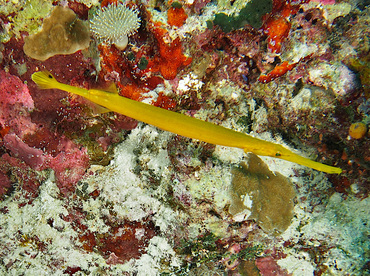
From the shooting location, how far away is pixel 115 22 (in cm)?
300

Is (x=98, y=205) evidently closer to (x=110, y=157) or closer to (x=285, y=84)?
(x=110, y=157)

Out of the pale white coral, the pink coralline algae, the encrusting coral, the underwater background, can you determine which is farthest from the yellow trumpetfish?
the pink coralline algae

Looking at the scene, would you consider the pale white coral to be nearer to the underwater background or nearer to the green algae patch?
the underwater background

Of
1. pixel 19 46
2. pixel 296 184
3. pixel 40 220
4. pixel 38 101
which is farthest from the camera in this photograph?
pixel 40 220

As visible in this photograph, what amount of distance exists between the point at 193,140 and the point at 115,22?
201cm

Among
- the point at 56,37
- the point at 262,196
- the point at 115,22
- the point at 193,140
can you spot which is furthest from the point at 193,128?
the point at 56,37

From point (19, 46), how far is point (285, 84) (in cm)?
410

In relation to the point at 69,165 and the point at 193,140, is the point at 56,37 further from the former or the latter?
the point at 193,140

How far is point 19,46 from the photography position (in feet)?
10.6

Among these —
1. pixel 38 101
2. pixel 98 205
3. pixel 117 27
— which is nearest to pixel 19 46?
pixel 38 101

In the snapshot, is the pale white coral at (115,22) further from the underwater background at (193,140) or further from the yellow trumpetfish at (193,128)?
the yellow trumpetfish at (193,128)

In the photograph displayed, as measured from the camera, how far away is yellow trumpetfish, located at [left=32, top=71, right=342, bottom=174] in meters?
2.78

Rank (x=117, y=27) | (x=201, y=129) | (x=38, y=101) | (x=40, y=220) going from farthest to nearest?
(x=40, y=220), (x=38, y=101), (x=117, y=27), (x=201, y=129)

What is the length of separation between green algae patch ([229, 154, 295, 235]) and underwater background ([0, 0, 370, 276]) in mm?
20
